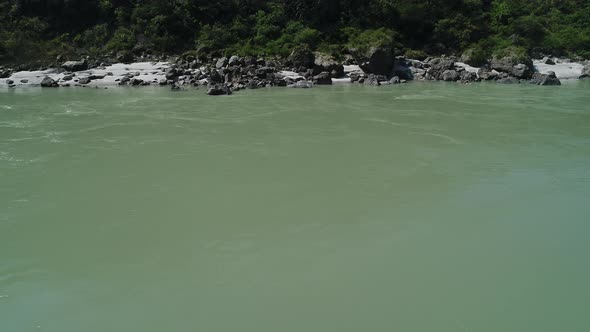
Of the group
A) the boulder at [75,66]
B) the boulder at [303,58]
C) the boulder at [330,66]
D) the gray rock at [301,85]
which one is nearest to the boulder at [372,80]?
the boulder at [330,66]

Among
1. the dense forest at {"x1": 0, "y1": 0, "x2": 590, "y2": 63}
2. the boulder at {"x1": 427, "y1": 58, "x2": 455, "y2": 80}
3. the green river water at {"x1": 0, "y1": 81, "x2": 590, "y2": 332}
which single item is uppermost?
the dense forest at {"x1": 0, "y1": 0, "x2": 590, "y2": 63}

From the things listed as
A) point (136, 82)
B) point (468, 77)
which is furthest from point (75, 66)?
point (468, 77)

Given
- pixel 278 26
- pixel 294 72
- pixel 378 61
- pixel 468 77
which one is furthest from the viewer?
pixel 278 26

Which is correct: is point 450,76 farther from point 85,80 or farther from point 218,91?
point 85,80

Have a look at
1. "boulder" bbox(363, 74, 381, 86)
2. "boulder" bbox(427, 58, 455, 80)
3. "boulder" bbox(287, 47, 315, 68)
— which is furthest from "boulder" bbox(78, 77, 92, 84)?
"boulder" bbox(427, 58, 455, 80)

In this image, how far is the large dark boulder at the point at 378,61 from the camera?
23.6 metres

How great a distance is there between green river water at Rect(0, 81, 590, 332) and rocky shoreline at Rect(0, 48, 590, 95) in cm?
1149

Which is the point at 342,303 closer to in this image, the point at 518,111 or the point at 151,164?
the point at 151,164

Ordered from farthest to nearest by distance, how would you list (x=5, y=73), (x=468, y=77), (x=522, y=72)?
(x=5, y=73)
(x=522, y=72)
(x=468, y=77)

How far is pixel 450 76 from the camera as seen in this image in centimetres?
2309

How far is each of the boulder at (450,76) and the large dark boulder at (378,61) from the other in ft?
9.23

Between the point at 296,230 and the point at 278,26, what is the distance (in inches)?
1090

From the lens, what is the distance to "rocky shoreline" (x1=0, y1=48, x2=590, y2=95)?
21969mm

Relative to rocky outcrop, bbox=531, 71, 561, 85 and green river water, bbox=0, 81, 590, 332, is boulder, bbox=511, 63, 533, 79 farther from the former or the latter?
green river water, bbox=0, 81, 590, 332
